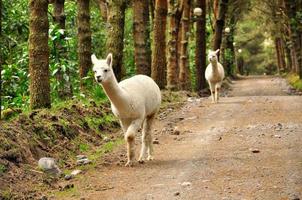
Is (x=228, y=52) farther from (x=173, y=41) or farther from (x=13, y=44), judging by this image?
(x=13, y=44)

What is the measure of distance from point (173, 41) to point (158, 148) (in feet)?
40.4

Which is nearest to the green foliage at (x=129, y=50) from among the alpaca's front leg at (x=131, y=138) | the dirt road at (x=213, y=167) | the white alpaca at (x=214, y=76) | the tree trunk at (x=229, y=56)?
the white alpaca at (x=214, y=76)

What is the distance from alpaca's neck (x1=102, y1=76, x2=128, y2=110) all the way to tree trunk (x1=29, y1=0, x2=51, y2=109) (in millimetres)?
2437

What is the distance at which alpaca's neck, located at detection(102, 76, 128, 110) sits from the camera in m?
9.41

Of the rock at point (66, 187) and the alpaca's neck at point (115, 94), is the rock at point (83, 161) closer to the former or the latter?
the alpaca's neck at point (115, 94)

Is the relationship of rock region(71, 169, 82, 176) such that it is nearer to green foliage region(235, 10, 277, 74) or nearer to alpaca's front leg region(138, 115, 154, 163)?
alpaca's front leg region(138, 115, 154, 163)

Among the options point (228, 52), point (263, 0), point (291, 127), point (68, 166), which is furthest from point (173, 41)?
point (228, 52)

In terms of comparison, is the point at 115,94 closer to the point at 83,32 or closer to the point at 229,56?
the point at 83,32

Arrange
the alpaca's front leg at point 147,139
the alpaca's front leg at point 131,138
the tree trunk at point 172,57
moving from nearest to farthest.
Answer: the alpaca's front leg at point 131,138 < the alpaca's front leg at point 147,139 < the tree trunk at point 172,57

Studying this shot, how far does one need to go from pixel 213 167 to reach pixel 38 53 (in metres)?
4.25

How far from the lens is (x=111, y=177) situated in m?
8.74

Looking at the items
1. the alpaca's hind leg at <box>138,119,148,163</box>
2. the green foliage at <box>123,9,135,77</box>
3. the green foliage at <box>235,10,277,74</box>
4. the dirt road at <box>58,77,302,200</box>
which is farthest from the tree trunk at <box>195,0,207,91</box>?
the green foliage at <box>235,10,277,74</box>

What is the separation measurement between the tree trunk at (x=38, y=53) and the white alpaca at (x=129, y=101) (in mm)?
1969

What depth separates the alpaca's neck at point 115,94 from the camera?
9.41m
